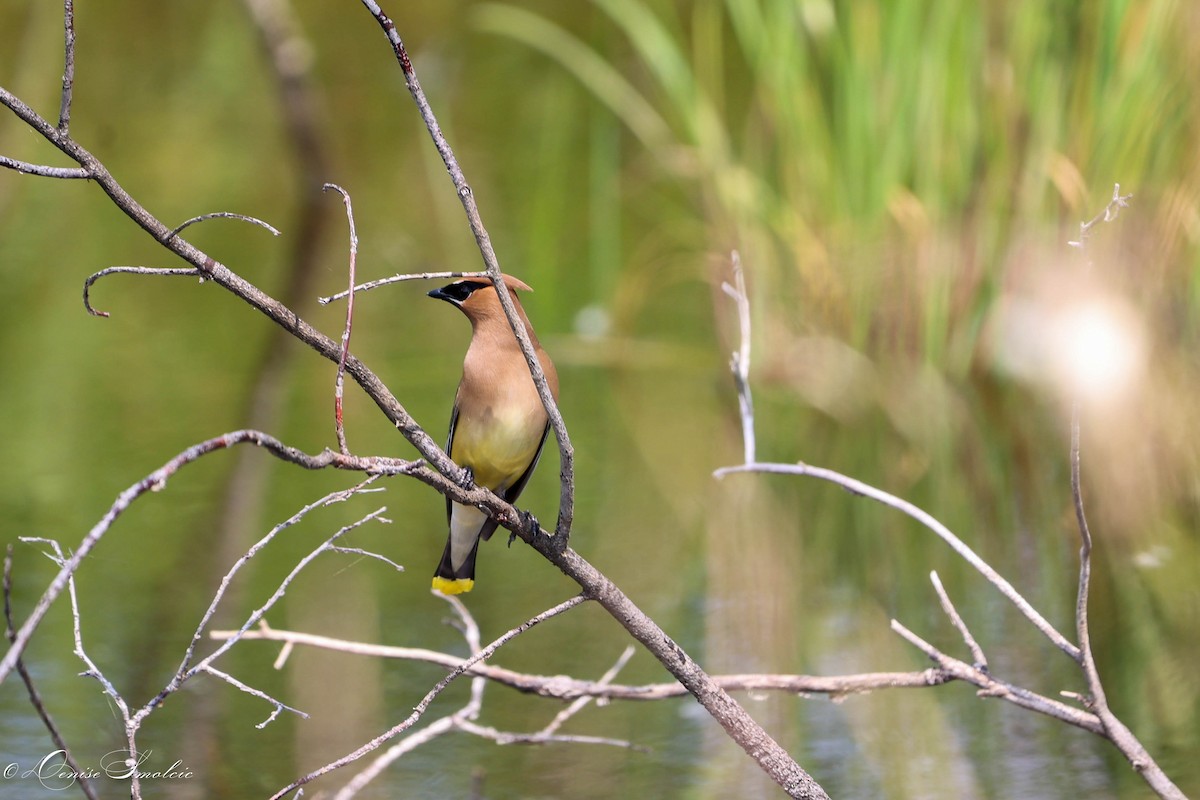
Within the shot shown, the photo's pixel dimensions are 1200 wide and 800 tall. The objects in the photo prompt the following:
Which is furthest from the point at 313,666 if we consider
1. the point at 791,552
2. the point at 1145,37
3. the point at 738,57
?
the point at 738,57

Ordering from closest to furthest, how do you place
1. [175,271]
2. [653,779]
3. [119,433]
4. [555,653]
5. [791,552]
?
1. [175,271]
2. [653,779]
3. [555,653]
4. [791,552]
5. [119,433]

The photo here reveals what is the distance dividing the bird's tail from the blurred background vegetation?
161mm

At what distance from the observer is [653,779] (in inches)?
93.0

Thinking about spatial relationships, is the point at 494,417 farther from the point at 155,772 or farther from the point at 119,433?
the point at 119,433

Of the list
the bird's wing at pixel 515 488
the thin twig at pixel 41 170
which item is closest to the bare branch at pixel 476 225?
the thin twig at pixel 41 170

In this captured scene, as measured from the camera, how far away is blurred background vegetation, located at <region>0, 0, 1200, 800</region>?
258 cm

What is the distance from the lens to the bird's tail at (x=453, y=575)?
8.18ft

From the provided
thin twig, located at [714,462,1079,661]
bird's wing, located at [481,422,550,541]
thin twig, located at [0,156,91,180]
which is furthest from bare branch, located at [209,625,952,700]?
thin twig, located at [0,156,91,180]

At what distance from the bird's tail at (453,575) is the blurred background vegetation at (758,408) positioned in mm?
161

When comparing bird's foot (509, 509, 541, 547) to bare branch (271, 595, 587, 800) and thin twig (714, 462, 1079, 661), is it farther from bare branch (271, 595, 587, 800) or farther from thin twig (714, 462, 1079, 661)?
thin twig (714, 462, 1079, 661)

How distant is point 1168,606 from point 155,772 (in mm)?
1890

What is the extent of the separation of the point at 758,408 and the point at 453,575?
2.01 meters

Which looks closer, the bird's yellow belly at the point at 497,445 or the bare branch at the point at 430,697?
the bare branch at the point at 430,697

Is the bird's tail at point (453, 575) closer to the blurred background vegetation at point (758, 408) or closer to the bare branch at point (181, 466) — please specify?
the blurred background vegetation at point (758, 408)
